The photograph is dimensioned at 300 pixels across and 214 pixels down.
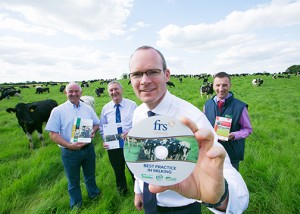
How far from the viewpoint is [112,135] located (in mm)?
3734

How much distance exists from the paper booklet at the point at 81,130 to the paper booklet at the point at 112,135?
295mm

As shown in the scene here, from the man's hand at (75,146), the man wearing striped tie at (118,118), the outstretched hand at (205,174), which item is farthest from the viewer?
the man wearing striped tie at (118,118)

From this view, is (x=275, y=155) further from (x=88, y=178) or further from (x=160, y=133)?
(x=160, y=133)

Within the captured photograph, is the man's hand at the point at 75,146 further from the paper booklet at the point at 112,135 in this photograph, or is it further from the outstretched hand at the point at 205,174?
the outstretched hand at the point at 205,174

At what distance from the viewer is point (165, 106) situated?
176 cm

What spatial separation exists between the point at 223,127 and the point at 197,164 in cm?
194

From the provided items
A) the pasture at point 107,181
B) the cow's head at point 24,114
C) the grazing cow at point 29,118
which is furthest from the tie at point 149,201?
the cow's head at point 24,114

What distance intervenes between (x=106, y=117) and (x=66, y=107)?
745 mm

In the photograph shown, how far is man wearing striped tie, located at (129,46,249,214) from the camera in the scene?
1.22 metres

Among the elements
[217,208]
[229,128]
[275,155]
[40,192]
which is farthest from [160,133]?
[275,155]

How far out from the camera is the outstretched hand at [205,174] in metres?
1.16

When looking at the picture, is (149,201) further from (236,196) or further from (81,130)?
(81,130)

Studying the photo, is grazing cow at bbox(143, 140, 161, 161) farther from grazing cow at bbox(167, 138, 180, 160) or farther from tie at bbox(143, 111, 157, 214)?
tie at bbox(143, 111, 157, 214)

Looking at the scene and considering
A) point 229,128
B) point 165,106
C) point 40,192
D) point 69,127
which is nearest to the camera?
point 165,106
